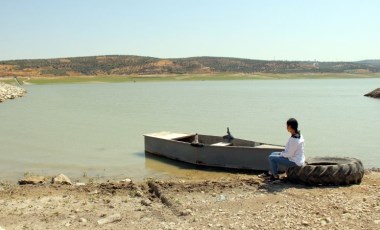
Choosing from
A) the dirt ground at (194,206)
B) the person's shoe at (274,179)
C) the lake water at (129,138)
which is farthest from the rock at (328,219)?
the lake water at (129,138)

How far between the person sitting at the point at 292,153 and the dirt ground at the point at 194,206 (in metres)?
0.48

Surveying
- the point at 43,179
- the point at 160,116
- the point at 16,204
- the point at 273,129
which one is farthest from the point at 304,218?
the point at 160,116

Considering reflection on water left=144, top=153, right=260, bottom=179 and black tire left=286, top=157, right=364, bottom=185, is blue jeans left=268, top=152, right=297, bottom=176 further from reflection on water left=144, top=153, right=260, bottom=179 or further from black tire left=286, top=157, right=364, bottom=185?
reflection on water left=144, top=153, right=260, bottom=179

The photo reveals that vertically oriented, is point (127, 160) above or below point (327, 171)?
below

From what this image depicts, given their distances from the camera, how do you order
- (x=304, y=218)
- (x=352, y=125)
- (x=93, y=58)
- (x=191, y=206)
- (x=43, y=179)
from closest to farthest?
1. (x=304, y=218)
2. (x=191, y=206)
3. (x=43, y=179)
4. (x=352, y=125)
5. (x=93, y=58)

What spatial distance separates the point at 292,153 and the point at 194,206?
2.92 m

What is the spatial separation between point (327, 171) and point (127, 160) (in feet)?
29.6

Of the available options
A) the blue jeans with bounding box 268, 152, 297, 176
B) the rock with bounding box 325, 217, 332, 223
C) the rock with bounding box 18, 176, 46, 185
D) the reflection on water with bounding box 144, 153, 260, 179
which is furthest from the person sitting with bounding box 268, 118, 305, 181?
the rock with bounding box 18, 176, 46, 185

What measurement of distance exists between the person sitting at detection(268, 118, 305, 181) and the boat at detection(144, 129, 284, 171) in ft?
9.02

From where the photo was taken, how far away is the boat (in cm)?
1453

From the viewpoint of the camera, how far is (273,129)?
28078mm

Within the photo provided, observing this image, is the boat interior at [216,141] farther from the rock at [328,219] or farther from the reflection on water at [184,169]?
the rock at [328,219]

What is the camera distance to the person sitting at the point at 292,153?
35.1 ft

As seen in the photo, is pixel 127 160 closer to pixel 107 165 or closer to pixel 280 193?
pixel 107 165
